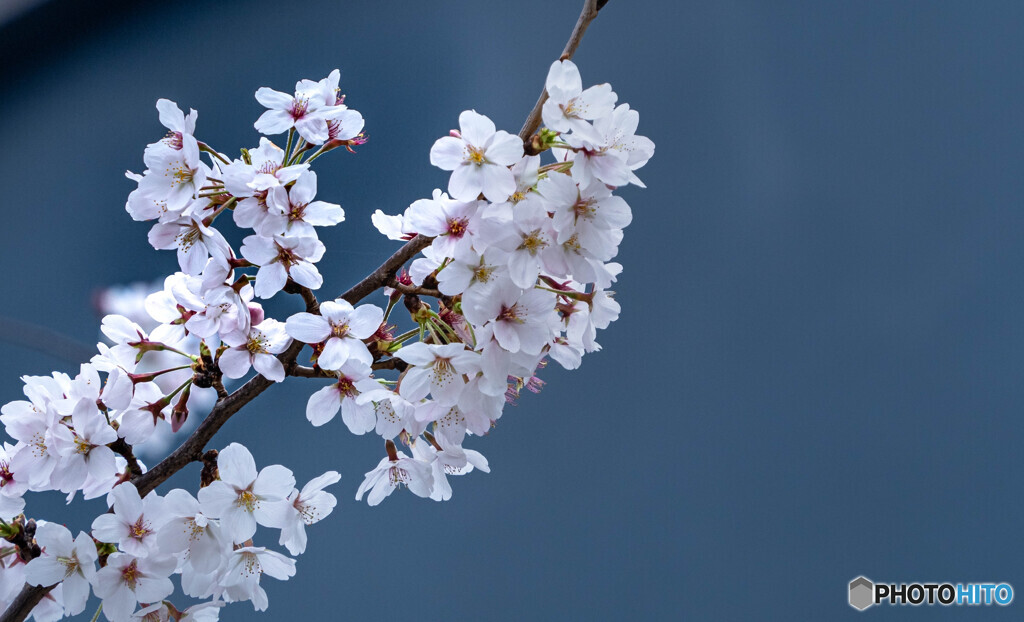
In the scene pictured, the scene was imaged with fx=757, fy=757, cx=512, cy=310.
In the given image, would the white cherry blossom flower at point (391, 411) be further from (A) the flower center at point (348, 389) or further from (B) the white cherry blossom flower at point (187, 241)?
(B) the white cherry blossom flower at point (187, 241)

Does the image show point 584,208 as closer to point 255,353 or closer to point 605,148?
point 605,148

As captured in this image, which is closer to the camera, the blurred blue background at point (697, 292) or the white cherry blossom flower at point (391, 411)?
the white cherry blossom flower at point (391, 411)

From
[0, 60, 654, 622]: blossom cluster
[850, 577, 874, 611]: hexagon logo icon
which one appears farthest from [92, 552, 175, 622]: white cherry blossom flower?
[850, 577, 874, 611]: hexagon logo icon

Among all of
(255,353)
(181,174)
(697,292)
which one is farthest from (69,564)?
(697,292)

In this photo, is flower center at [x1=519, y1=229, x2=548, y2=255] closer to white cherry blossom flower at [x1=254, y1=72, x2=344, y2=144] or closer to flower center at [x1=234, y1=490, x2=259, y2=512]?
white cherry blossom flower at [x1=254, y1=72, x2=344, y2=144]

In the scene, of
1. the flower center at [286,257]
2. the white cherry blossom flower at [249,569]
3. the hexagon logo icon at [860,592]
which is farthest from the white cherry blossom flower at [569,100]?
the hexagon logo icon at [860,592]
